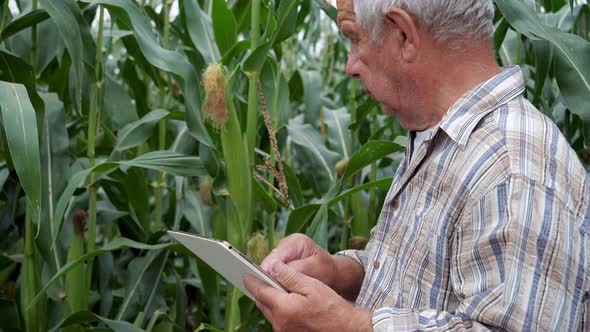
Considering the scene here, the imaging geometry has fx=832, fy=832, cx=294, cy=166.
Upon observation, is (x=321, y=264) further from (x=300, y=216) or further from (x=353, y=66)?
(x=300, y=216)

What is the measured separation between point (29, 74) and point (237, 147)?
0.61 metres

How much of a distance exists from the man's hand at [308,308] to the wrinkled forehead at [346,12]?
0.43 m

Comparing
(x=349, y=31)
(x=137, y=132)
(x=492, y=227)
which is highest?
(x=349, y=31)

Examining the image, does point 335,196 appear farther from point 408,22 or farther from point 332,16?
point 408,22

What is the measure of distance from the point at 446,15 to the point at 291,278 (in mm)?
473

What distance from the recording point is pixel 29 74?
2.07 metres

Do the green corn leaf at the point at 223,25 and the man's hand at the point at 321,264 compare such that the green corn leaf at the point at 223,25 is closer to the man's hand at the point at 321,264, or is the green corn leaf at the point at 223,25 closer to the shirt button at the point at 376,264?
the man's hand at the point at 321,264

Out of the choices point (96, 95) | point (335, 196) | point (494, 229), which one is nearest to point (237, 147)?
point (335, 196)

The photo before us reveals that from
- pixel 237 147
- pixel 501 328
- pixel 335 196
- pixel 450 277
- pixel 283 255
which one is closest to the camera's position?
pixel 501 328

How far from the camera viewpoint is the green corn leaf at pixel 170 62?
1.90 meters

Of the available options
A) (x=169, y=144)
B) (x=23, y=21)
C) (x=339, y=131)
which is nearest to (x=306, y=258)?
(x=23, y=21)

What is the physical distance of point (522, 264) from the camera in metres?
1.11

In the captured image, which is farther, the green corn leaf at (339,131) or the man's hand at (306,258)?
the green corn leaf at (339,131)

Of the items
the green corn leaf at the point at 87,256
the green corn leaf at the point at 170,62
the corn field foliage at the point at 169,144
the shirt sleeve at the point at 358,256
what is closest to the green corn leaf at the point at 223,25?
the corn field foliage at the point at 169,144
